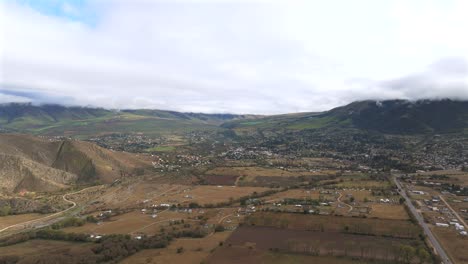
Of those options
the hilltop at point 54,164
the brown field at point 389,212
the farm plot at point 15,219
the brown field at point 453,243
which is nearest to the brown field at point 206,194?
the farm plot at point 15,219

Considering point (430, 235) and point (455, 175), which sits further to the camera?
point (455, 175)

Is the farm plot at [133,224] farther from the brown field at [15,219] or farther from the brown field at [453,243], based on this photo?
the brown field at [453,243]

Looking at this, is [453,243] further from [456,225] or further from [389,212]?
[389,212]

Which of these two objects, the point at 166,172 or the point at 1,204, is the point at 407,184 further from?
the point at 1,204

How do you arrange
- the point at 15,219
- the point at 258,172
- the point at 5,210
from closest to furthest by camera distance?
the point at 15,219 → the point at 5,210 → the point at 258,172

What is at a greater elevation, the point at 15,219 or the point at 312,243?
the point at 312,243

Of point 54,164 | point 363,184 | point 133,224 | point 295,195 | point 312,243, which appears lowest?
point 133,224

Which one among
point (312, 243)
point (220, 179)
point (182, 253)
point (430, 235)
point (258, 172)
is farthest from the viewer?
point (258, 172)

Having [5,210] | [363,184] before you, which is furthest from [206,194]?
[5,210]
